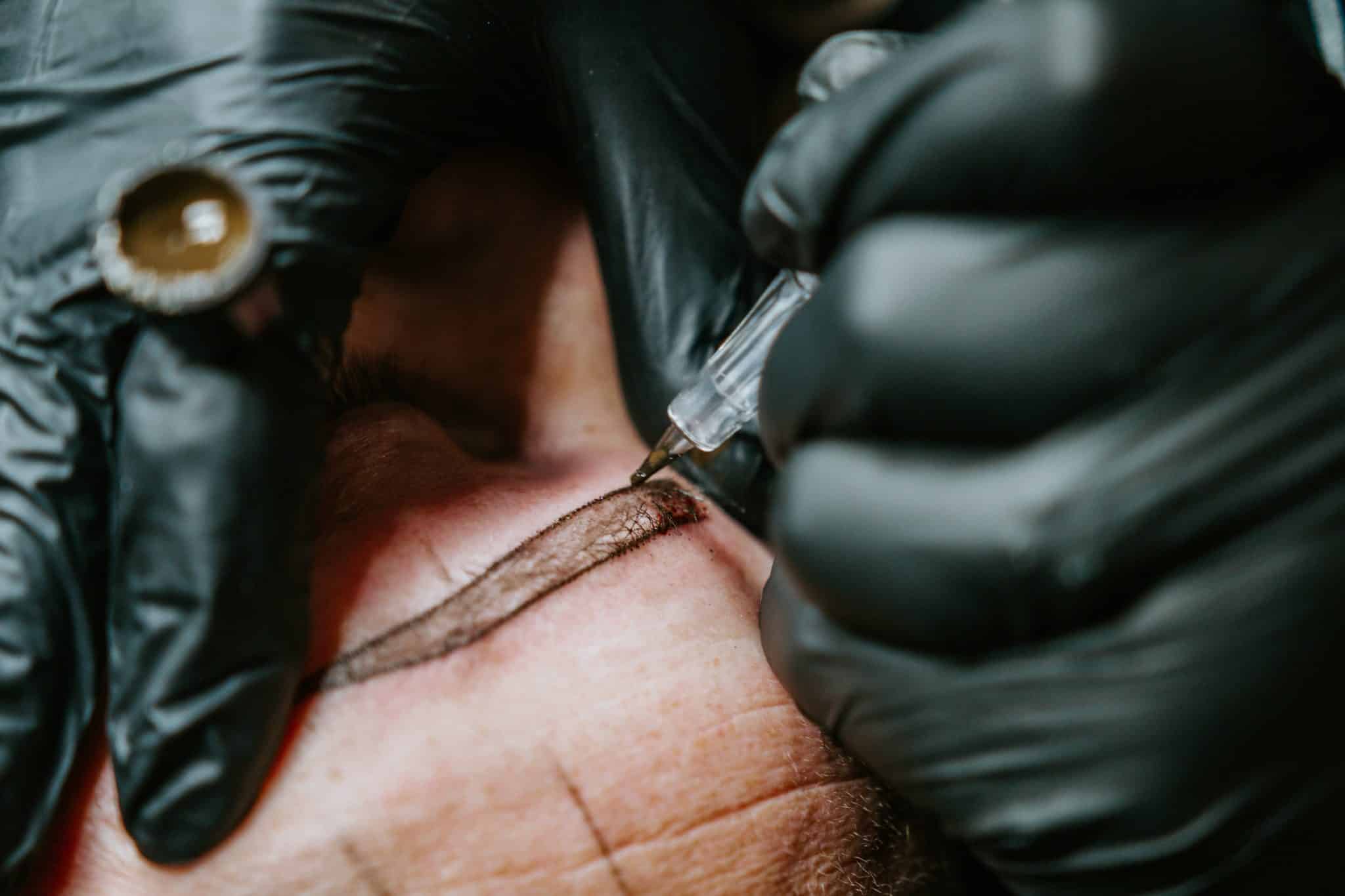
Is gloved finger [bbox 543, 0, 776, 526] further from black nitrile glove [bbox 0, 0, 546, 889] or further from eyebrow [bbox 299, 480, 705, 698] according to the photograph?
black nitrile glove [bbox 0, 0, 546, 889]

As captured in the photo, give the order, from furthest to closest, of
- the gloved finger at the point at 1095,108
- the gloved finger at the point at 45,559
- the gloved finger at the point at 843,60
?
the gloved finger at the point at 843,60
the gloved finger at the point at 45,559
the gloved finger at the point at 1095,108

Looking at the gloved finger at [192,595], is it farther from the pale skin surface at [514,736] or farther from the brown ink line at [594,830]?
the brown ink line at [594,830]

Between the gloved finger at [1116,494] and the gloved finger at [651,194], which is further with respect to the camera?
the gloved finger at [651,194]

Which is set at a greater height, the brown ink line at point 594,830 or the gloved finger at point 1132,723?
the gloved finger at point 1132,723

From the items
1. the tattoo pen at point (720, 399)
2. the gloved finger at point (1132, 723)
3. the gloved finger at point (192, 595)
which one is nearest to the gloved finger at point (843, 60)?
the tattoo pen at point (720, 399)

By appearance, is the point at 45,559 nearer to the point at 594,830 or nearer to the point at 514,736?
the point at 514,736

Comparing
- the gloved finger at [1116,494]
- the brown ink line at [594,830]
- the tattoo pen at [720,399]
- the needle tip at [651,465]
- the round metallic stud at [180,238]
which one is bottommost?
the brown ink line at [594,830]

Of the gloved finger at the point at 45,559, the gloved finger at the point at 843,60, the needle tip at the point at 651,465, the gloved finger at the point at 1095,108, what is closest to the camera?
the gloved finger at the point at 1095,108
